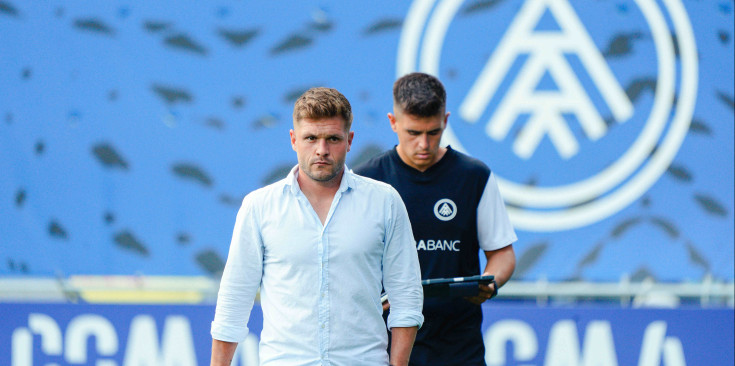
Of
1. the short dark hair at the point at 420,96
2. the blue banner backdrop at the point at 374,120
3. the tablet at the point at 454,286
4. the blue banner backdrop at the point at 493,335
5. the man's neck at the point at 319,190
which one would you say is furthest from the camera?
the blue banner backdrop at the point at 374,120

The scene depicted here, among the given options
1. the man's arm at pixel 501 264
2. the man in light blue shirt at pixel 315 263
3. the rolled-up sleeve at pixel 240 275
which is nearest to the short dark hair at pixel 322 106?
the man in light blue shirt at pixel 315 263

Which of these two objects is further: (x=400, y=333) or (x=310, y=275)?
(x=400, y=333)

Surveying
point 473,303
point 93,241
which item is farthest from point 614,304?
point 93,241

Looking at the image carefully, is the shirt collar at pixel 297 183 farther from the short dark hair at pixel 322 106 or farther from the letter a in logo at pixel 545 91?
the letter a in logo at pixel 545 91

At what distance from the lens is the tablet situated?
8.20 feet

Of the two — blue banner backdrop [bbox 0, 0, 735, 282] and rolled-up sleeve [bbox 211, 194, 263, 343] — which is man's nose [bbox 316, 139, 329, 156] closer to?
rolled-up sleeve [bbox 211, 194, 263, 343]

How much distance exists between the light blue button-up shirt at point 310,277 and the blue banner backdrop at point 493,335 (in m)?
1.59

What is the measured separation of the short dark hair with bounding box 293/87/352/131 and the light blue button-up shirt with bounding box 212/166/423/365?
0.56 feet

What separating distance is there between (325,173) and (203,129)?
1.84 metres

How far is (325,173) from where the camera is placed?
6.71 feet

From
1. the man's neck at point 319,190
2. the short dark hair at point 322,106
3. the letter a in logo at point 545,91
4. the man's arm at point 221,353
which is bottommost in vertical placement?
the man's arm at point 221,353

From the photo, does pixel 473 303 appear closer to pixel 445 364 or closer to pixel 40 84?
pixel 445 364

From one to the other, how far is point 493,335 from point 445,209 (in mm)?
1145

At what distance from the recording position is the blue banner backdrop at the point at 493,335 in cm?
357
